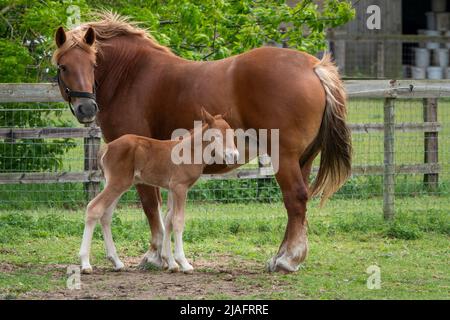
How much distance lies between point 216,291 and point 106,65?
276 centimetres

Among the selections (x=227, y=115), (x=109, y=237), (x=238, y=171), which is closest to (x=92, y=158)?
(x=238, y=171)

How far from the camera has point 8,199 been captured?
11289 millimetres

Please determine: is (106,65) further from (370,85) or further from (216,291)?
(370,85)

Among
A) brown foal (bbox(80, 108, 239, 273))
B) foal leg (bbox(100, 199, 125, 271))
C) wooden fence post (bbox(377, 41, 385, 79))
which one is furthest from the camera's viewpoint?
wooden fence post (bbox(377, 41, 385, 79))

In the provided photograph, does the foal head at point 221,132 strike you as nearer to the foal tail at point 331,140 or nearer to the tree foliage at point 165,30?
the foal tail at point 331,140

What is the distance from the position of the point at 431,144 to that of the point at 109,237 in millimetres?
6005

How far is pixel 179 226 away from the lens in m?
7.63

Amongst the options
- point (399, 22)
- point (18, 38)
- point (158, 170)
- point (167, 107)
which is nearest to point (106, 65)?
point (167, 107)

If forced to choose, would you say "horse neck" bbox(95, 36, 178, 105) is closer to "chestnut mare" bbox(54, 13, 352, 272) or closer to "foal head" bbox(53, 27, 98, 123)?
"chestnut mare" bbox(54, 13, 352, 272)

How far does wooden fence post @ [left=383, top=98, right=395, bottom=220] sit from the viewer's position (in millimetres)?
10820

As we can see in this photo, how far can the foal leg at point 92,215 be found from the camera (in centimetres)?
759

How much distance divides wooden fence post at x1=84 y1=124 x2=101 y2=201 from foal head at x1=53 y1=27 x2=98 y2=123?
2.70m

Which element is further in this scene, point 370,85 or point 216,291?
point 370,85

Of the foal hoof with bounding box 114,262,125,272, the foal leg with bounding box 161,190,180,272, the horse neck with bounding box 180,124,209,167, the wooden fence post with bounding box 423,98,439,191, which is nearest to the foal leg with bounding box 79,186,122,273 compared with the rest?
the foal hoof with bounding box 114,262,125,272
